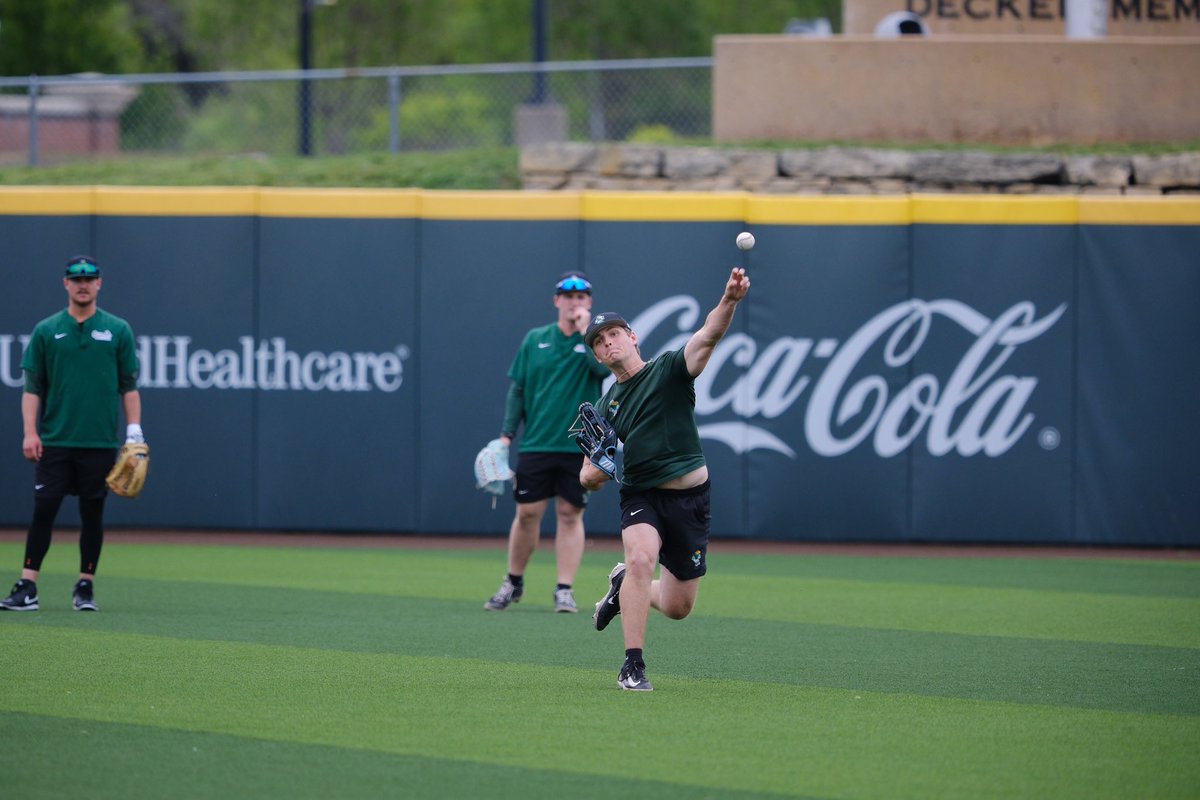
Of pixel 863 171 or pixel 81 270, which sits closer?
pixel 81 270

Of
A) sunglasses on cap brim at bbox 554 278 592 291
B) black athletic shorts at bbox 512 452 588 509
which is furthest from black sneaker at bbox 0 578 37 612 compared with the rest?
sunglasses on cap brim at bbox 554 278 592 291

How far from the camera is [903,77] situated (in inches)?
698

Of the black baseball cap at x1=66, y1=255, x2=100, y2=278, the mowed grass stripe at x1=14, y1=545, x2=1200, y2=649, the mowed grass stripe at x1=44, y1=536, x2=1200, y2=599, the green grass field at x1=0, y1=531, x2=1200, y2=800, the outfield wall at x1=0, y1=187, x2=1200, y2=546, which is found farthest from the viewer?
the outfield wall at x1=0, y1=187, x2=1200, y2=546

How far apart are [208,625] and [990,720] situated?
483 cm

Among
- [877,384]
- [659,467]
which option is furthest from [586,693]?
[877,384]

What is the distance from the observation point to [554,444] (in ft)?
33.9

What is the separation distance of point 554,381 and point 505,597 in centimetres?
148

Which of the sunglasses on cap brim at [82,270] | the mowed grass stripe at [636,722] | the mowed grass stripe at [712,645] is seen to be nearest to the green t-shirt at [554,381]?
the mowed grass stripe at [712,645]

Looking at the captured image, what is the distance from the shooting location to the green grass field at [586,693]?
5.66 meters

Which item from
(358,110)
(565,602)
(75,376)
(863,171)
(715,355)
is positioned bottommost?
(565,602)

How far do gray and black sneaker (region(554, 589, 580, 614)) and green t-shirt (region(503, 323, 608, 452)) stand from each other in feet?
3.10

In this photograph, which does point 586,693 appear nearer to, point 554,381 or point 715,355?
point 554,381

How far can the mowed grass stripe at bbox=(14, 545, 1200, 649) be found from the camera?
390 inches

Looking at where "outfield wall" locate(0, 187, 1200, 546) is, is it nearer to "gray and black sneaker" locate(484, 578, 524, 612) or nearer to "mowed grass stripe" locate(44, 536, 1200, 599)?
"mowed grass stripe" locate(44, 536, 1200, 599)
